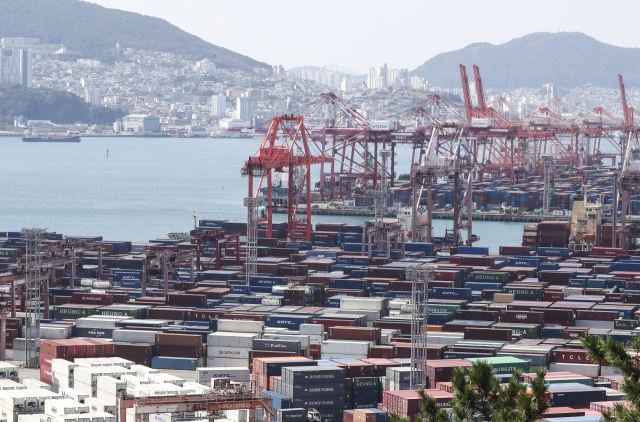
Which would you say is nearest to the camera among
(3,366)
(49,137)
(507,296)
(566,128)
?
(3,366)

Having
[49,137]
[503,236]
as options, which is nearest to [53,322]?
[503,236]

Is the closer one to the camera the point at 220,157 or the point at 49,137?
the point at 220,157

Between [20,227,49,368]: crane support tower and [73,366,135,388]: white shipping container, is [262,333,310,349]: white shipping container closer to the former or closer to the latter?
[73,366,135,388]: white shipping container

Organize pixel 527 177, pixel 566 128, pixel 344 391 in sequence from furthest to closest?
pixel 566 128 < pixel 527 177 < pixel 344 391

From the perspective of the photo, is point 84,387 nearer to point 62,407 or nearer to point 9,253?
point 62,407

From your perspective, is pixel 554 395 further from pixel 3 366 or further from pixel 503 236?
pixel 503 236

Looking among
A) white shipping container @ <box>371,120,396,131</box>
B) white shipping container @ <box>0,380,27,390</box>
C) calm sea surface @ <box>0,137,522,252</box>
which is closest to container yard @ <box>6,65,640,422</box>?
white shipping container @ <box>0,380,27,390</box>
